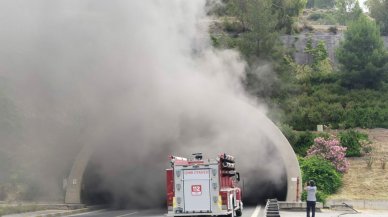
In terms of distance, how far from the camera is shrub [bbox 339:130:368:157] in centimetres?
4047

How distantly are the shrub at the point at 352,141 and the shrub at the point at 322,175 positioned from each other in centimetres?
466

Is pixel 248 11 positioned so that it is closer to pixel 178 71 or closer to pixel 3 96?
pixel 178 71

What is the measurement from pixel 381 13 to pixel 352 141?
130 ft

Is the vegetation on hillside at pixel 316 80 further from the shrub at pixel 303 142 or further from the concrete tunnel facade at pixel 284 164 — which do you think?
the concrete tunnel facade at pixel 284 164

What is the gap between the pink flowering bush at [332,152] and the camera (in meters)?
37.7

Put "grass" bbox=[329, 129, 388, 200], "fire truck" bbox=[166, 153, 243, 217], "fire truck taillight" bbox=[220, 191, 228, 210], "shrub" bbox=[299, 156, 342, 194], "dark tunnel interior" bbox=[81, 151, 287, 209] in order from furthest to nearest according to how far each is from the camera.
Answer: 1. "shrub" bbox=[299, 156, 342, 194]
2. "dark tunnel interior" bbox=[81, 151, 287, 209]
3. "grass" bbox=[329, 129, 388, 200]
4. "fire truck taillight" bbox=[220, 191, 228, 210]
5. "fire truck" bbox=[166, 153, 243, 217]

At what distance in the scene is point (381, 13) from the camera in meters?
76.5

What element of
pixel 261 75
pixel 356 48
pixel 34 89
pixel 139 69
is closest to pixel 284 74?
pixel 261 75

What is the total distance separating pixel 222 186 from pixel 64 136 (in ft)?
58.2

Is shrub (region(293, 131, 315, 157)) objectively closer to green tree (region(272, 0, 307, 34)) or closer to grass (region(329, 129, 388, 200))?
grass (region(329, 129, 388, 200))

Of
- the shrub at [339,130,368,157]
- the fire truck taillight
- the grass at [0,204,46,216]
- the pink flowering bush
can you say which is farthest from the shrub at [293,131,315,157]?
the fire truck taillight

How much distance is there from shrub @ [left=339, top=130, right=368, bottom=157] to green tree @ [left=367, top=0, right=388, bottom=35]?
34201 mm

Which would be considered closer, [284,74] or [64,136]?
[64,136]

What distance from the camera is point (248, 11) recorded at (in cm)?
5938
